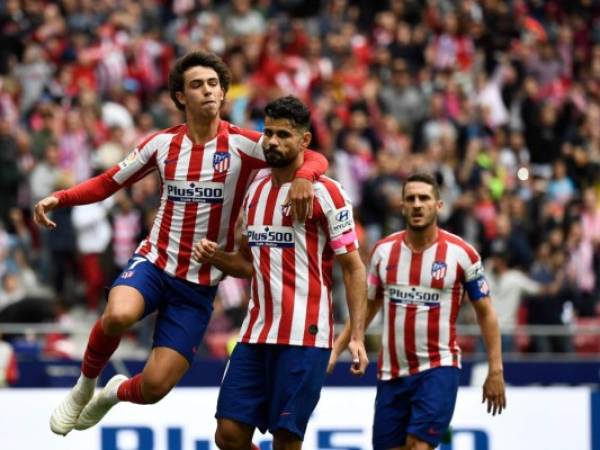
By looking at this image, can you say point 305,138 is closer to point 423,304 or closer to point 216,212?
point 216,212

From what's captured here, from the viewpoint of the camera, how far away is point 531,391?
43.2 ft

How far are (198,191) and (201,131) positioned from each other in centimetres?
38

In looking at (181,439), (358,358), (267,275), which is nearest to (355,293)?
(358,358)

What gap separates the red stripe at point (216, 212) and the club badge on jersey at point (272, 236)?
31 cm

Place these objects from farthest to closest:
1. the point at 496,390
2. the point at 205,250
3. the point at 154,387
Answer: the point at 496,390, the point at 154,387, the point at 205,250

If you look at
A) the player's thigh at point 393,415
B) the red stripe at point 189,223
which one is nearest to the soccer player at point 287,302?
the red stripe at point 189,223

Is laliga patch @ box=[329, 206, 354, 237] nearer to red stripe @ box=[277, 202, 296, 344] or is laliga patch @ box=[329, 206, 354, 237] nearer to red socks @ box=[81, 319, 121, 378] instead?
red stripe @ box=[277, 202, 296, 344]

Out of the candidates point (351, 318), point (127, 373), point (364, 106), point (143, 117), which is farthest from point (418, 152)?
point (351, 318)

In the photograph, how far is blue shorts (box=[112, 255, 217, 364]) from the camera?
33.4 ft

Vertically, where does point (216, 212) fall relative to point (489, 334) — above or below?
above

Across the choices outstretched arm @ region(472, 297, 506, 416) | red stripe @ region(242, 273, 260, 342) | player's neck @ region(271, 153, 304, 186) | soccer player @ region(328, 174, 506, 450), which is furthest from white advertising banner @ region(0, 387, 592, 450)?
player's neck @ region(271, 153, 304, 186)

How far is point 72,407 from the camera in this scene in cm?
1057

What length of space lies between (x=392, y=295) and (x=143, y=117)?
319 inches

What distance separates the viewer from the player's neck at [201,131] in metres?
10.3
